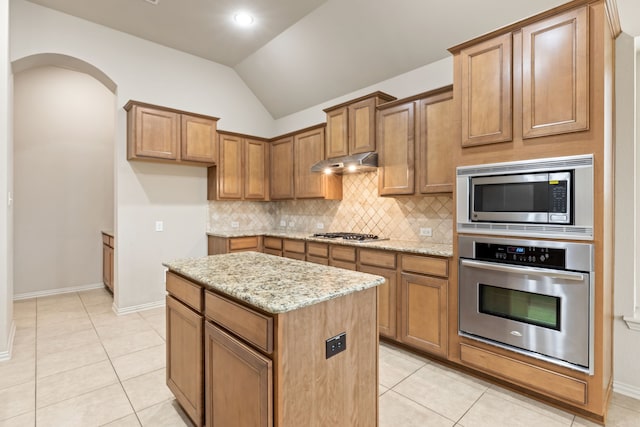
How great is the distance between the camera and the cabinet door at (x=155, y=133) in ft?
12.5

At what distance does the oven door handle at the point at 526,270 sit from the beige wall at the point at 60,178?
219 inches

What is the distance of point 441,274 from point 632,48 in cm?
208

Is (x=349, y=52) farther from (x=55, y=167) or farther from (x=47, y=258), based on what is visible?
(x=47, y=258)

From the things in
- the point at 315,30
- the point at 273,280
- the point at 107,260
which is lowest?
the point at 107,260

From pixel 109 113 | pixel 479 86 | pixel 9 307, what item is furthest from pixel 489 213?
pixel 109 113

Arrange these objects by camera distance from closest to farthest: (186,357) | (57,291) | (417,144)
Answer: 1. (186,357)
2. (417,144)
3. (57,291)

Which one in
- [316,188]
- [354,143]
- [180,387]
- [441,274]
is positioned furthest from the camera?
[316,188]

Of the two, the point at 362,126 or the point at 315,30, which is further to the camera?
the point at 315,30

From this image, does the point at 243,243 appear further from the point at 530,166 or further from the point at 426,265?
the point at 530,166

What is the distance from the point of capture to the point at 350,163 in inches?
141

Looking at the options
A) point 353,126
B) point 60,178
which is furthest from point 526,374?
point 60,178

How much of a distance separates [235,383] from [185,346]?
61 cm

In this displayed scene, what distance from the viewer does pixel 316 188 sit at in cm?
438

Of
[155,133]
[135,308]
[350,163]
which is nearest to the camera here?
[350,163]
